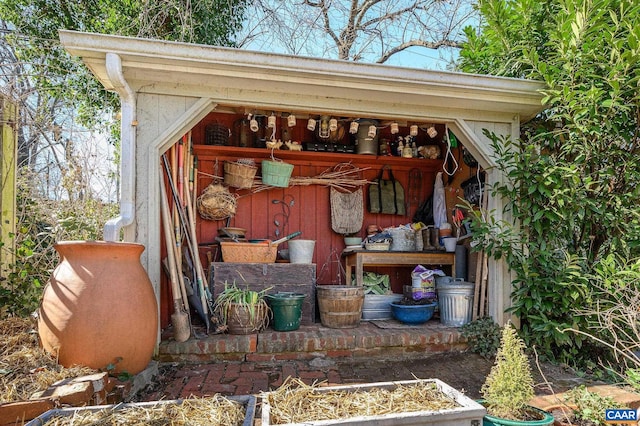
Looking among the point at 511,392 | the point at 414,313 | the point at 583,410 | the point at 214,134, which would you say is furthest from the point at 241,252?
the point at 583,410

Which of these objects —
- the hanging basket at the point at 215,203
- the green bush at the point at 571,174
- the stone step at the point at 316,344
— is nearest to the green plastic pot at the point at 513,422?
the green bush at the point at 571,174

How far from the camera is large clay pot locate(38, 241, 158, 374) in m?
2.26

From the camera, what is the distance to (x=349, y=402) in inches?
66.4

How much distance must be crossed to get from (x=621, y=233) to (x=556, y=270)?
2.06ft

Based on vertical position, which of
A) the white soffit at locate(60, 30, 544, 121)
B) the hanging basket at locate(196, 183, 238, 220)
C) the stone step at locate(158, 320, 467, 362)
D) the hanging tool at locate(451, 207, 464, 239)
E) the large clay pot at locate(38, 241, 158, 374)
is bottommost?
the stone step at locate(158, 320, 467, 362)

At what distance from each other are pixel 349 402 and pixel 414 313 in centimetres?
232

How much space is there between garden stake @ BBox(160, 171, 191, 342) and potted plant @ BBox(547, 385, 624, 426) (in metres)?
2.57

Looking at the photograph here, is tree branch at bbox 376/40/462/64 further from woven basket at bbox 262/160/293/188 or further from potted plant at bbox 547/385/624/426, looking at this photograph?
potted plant at bbox 547/385/624/426

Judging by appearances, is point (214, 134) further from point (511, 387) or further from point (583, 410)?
point (583, 410)

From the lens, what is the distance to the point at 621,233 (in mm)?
3217

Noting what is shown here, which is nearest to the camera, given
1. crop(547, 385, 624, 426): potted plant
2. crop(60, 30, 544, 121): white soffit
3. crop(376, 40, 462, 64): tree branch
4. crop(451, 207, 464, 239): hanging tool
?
crop(547, 385, 624, 426): potted plant

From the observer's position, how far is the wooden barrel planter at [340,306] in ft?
12.0

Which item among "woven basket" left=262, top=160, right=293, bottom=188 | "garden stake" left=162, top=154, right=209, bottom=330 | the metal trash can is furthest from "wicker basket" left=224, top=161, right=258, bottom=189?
the metal trash can

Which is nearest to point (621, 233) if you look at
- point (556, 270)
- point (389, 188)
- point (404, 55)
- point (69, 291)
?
point (556, 270)
